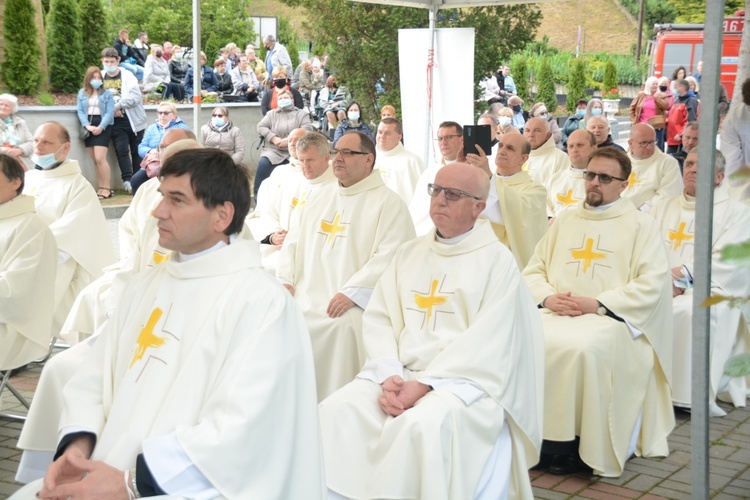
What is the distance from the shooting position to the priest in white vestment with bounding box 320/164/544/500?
3.85 m

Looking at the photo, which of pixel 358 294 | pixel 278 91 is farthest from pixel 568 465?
pixel 278 91

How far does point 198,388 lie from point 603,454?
113 inches

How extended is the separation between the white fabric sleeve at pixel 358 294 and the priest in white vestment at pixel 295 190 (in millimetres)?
1056

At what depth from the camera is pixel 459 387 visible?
407 centimetres

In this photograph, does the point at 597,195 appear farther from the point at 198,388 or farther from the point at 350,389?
the point at 198,388

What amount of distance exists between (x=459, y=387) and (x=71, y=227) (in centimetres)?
372

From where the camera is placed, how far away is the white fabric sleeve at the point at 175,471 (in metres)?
2.73

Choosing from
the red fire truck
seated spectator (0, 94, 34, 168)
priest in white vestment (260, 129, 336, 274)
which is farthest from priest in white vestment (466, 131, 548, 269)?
the red fire truck

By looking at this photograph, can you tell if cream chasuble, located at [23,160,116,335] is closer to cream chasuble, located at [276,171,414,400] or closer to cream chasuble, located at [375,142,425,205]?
cream chasuble, located at [276,171,414,400]

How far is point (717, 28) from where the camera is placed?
3891 millimetres

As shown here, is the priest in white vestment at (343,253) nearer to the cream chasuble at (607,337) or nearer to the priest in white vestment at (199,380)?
the cream chasuble at (607,337)

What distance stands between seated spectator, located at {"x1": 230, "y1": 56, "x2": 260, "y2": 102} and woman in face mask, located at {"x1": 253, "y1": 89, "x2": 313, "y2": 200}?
23.0ft

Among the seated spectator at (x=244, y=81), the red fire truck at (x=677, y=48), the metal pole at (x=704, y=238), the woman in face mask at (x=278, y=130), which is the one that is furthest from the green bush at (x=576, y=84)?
the metal pole at (x=704, y=238)

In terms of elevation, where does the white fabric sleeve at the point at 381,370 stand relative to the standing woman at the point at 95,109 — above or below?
below
